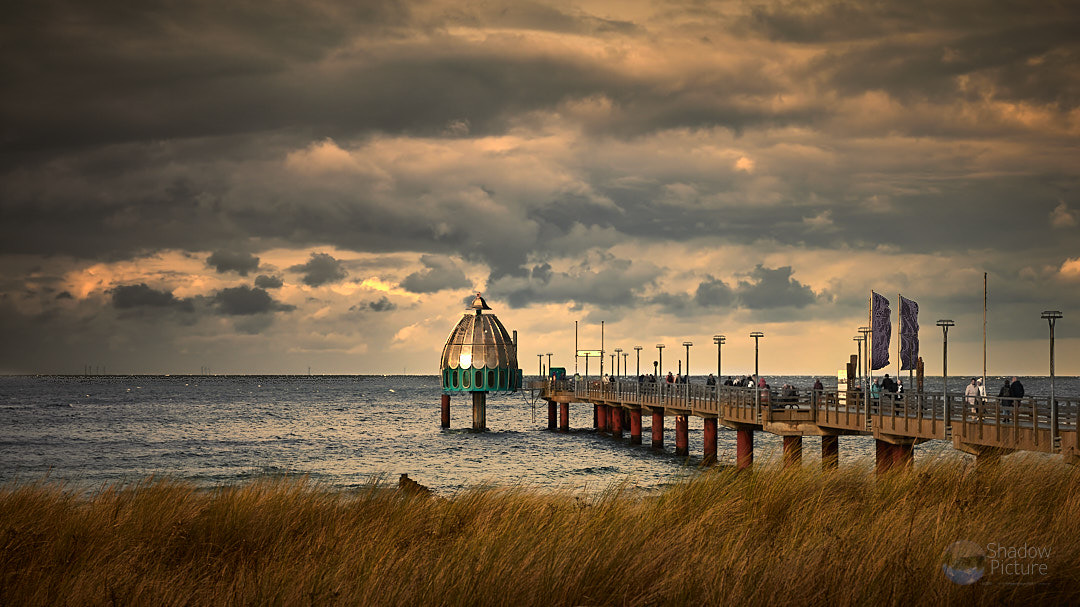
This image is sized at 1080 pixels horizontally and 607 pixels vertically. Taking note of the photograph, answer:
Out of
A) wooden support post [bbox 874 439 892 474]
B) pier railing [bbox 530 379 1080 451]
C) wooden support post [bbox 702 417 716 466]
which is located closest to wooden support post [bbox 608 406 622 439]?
pier railing [bbox 530 379 1080 451]

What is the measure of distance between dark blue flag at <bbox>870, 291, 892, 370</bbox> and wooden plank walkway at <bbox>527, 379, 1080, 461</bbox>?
1.28 meters

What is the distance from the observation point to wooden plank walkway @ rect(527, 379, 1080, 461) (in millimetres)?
19438

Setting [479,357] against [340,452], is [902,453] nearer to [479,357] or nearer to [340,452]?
[340,452]

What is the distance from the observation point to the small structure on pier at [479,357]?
218 feet

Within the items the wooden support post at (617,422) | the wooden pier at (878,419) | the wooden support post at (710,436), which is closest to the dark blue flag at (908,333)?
the wooden pier at (878,419)

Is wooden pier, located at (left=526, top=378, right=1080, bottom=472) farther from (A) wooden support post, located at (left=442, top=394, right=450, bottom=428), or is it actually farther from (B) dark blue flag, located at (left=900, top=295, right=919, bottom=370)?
(A) wooden support post, located at (left=442, top=394, right=450, bottom=428)

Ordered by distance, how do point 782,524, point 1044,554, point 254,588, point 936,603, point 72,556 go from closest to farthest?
point 936,603, point 254,588, point 1044,554, point 72,556, point 782,524

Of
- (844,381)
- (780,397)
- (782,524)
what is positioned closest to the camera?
(782,524)

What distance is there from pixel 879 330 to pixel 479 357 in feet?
131

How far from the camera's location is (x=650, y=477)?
3644 cm

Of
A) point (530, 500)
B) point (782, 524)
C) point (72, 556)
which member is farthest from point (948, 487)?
point (72, 556)

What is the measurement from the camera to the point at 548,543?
897 cm

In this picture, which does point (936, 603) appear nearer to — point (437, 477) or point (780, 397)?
point (780, 397)

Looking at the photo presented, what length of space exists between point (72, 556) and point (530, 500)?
18.7 ft
